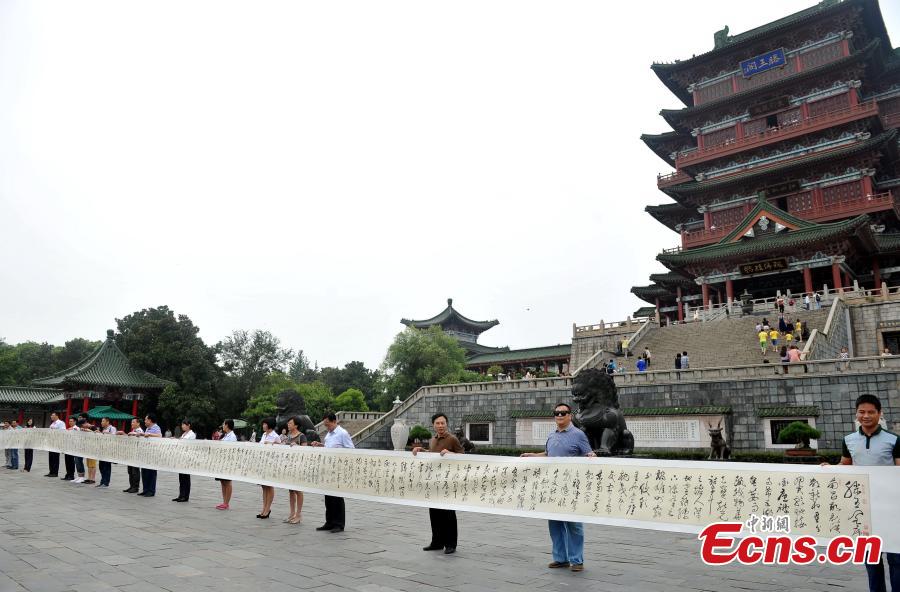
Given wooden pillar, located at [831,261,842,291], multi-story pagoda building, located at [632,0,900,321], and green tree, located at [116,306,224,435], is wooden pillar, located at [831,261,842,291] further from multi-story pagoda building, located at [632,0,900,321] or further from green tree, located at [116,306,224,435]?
green tree, located at [116,306,224,435]

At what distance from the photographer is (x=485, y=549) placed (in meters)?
7.07

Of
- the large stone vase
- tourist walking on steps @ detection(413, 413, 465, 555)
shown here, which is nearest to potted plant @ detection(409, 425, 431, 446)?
the large stone vase

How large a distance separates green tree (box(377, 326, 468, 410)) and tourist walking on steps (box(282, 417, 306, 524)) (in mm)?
27979

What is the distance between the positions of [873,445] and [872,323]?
24.9m

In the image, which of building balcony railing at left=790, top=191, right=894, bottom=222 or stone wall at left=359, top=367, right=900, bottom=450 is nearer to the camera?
stone wall at left=359, top=367, right=900, bottom=450

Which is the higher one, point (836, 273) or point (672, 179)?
point (672, 179)

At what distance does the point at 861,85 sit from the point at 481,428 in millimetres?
30156

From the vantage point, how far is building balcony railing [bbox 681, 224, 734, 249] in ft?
118

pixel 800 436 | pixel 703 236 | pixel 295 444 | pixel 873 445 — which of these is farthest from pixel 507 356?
pixel 873 445

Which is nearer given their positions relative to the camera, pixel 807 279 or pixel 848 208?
pixel 807 279

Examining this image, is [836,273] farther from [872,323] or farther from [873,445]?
[873,445]

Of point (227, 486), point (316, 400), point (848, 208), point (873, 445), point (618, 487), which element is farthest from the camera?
point (316, 400)

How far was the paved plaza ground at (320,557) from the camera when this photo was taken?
5.33m

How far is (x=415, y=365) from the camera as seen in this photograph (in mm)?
38781
